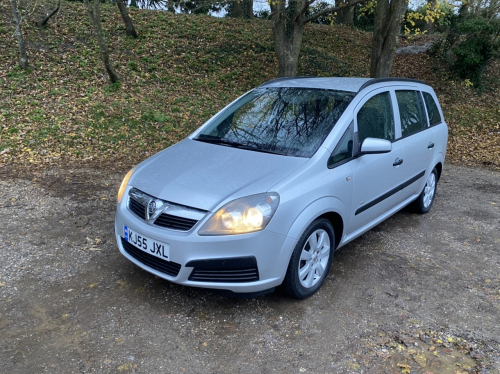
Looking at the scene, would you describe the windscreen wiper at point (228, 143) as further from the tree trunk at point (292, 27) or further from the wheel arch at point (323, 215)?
the tree trunk at point (292, 27)

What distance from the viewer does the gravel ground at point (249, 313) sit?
271 centimetres

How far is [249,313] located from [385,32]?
359 inches

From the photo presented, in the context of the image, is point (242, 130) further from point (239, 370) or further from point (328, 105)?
point (239, 370)

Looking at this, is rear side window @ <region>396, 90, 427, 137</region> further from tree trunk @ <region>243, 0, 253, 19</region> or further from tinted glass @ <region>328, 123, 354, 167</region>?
tree trunk @ <region>243, 0, 253, 19</region>

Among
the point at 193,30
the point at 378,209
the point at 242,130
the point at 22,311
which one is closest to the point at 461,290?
the point at 378,209

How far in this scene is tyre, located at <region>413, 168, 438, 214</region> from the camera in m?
5.23

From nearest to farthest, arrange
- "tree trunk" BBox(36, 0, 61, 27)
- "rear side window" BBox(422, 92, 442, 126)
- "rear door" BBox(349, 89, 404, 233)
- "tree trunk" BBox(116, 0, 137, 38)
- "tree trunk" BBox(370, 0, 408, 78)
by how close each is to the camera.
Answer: "rear door" BBox(349, 89, 404, 233)
"rear side window" BBox(422, 92, 442, 126)
"tree trunk" BBox(370, 0, 408, 78)
"tree trunk" BBox(36, 0, 61, 27)
"tree trunk" BBox(116, 0, 137, 38)

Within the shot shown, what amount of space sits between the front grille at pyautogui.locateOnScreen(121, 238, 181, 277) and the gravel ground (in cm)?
34

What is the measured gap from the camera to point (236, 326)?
3051 mm

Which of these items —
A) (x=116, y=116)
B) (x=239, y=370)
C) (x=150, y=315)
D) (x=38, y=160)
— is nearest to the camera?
(x=239, y=370)

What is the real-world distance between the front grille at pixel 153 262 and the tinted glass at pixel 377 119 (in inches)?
77.1

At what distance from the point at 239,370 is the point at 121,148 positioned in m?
6.04

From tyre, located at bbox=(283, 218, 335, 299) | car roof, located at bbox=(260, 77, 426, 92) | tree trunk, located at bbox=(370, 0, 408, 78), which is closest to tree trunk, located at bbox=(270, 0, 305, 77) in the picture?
tree trunk, located at bbox=(370, 0, 408, 78)

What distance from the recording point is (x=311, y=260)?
10.8ft
